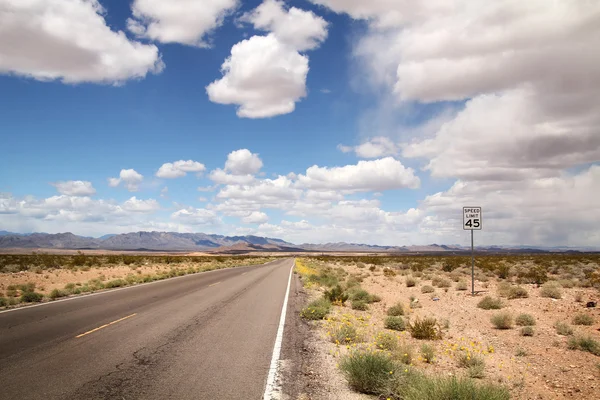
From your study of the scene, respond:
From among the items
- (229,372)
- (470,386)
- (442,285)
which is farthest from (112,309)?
(442,285)

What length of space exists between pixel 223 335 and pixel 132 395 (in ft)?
12.7

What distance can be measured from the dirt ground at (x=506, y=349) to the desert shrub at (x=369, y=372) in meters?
0.20

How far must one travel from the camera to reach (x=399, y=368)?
20.2 feet

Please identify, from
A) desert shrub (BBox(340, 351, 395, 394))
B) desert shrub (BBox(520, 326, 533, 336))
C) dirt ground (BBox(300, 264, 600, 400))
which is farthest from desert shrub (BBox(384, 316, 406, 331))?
desert shrub (BBox(340, 351, 395, 394))

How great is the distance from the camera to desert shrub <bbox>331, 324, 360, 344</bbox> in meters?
8.91

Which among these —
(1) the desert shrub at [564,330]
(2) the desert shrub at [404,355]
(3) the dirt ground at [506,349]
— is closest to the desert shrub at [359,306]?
(3) the dirt ground at [506,349]

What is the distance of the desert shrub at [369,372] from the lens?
19.1ft

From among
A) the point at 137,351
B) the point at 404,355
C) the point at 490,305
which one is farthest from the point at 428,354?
the point at 490,305

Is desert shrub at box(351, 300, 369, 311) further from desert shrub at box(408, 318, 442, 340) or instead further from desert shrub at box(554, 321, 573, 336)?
desert shrub at box(554, 321, 573, 336)

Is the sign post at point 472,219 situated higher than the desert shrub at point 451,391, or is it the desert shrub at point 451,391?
the sign post at point 472,219

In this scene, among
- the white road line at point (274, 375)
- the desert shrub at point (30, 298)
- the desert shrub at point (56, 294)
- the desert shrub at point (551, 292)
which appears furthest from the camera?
the desert shrub at point (56, 294)

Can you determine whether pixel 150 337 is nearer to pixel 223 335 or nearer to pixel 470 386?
pixel 223 335

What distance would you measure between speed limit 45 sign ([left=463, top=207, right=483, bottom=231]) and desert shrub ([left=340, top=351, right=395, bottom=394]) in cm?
1364

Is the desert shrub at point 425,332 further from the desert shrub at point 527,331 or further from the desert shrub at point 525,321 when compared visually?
the desert shrub at point 525,321
